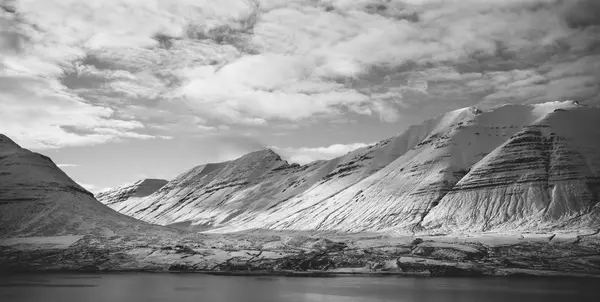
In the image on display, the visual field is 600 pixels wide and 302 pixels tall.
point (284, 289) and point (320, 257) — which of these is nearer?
point (284, 289)

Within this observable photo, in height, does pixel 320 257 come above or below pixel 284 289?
above

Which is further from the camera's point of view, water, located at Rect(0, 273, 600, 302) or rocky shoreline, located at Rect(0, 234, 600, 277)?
rocky shoreline, located at Rect(0, 234, 600, 277)

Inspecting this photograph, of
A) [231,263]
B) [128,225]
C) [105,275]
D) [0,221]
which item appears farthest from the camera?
[128,225]

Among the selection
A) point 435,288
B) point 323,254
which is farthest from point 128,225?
point 435,288

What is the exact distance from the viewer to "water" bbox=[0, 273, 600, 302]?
3502 inches

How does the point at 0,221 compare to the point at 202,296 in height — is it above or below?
above

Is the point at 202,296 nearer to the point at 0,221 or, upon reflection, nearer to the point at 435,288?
the point at 435,288

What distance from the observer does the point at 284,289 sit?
339ft

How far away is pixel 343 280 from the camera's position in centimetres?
12250

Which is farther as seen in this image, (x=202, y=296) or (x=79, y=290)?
(x=79, y=290)

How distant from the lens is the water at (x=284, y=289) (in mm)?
88944

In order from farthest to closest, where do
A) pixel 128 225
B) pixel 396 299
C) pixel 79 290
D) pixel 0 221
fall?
pixel 128 225 → pixel 0 221 → pixel 79 290 → pixel 396 299

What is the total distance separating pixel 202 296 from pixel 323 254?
61980 millimetres

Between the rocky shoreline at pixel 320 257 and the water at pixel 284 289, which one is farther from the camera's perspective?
the rocky shoreline at pixel 320 257
